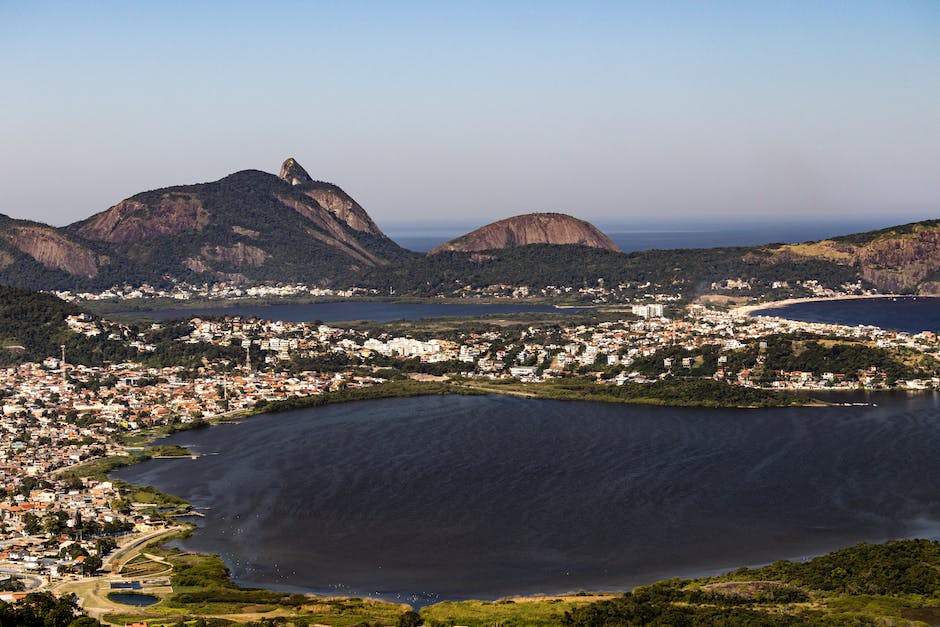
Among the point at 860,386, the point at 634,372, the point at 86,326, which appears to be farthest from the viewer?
the point at 86,326

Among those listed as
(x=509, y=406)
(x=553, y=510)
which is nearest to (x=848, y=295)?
(x=509, y=406)

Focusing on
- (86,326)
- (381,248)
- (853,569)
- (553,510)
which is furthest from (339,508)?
(381,248)

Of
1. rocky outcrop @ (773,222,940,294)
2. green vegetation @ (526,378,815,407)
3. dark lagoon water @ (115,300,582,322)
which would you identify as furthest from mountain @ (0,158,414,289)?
green vegetation @ (526,378,815,407)

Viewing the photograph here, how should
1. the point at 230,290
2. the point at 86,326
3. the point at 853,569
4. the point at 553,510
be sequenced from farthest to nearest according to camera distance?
the point at 230,290
the point at 86,326
the point at 553,510
the point at 853,569

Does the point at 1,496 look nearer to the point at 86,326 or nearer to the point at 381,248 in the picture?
the point at 86,326

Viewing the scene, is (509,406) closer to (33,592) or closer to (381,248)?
(33,592)

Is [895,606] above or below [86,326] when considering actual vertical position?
below

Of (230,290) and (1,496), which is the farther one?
Result: (230,290)
